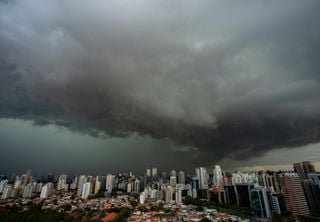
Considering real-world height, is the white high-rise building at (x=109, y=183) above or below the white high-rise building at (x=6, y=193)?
above

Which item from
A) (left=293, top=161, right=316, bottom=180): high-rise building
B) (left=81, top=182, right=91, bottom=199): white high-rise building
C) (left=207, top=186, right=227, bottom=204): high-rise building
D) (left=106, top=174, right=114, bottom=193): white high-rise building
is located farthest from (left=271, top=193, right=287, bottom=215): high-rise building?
(left=106, top=174, right=114, bottom=193): white high-rise building

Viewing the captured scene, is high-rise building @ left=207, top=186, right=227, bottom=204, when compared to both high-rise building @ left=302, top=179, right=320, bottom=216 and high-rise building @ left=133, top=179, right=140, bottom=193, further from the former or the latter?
high-rise building @ left=133, top=179, right=140, bottom=193

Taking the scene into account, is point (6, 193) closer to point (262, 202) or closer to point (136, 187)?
point (136, 187)

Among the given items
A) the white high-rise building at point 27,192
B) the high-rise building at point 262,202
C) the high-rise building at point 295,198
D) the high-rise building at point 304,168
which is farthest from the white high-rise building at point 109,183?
the high-rise building at point 304,168

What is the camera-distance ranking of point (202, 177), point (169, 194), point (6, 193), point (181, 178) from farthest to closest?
point (181, 178), point (202, 177), point (169, 194), point (6, 193)

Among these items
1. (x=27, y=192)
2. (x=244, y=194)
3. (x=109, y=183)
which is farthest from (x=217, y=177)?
(x=27, y=192)

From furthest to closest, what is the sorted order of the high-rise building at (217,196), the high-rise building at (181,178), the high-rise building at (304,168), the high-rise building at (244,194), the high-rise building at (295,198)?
the high-rise building at (181,178) < the high-rise building at (304,168) < the high-rise building at (217,196) < the high-rise building at (244,194) < the high-rise building at (295,198)

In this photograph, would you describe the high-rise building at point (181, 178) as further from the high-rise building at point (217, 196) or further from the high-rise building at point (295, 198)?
the high-rise building at point (295, 198)

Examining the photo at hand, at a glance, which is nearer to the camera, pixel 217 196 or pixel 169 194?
pixel 217 196
